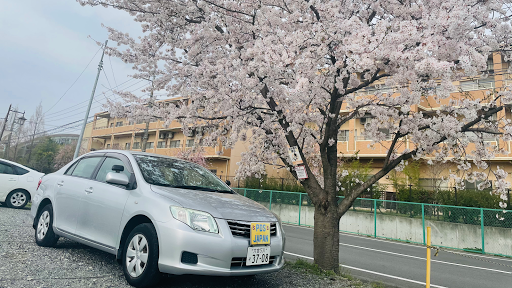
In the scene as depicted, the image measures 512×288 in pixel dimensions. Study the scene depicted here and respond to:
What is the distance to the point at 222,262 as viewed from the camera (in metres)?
2.94

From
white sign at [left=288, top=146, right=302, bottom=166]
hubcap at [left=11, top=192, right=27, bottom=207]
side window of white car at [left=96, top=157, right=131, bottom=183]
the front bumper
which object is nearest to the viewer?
the front bumper

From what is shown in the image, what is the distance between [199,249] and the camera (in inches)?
115

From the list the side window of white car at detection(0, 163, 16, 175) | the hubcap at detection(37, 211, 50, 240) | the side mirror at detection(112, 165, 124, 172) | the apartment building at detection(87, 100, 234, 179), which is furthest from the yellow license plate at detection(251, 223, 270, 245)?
the apartment building at detection(87, 100, 234, 179)

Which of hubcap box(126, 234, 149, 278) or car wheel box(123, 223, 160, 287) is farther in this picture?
hubcap box(126, 234, 149, 278)

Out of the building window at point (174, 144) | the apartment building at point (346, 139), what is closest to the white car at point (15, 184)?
the apartment building at point (346, 139)

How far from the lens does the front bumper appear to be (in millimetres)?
2896

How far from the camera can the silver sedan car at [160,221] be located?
295 centimetres

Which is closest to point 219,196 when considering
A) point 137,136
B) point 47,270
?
point 47,270

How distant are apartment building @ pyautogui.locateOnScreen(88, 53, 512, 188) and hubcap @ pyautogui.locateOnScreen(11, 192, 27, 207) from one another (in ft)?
13.6

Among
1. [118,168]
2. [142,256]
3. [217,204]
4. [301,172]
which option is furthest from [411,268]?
[118,168]

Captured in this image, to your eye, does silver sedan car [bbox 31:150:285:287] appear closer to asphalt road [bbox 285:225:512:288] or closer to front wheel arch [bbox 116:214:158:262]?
front wheel arch [bbox 116:214:158:262]

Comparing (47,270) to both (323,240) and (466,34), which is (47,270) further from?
(466,34)

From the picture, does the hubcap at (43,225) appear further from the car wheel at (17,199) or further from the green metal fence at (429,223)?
the green metal fence at (429,223)

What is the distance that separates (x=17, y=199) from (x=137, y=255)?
917 centimetres
